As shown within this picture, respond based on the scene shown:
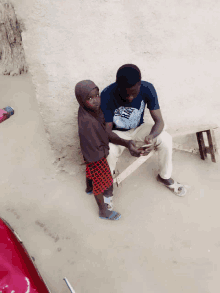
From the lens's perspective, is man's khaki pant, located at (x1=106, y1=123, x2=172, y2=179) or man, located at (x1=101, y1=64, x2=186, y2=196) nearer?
man, located at (x1=101, y1=64, x2=186, y2=196)

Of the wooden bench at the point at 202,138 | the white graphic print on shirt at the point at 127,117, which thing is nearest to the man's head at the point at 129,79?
the white graphic print on shirt at the point at 127,117

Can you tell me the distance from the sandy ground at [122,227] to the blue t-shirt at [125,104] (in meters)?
0.82

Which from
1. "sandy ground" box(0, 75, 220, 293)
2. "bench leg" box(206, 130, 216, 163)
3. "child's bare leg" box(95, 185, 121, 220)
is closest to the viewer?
"sandy ground" box(0, 75, 220, 293)

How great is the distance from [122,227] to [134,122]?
113 cm

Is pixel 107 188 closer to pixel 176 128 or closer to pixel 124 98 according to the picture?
pixel 124 98

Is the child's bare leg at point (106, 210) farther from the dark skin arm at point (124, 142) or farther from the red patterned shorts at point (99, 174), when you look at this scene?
the dark skin arm at point (124, 142)

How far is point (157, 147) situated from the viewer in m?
2.22

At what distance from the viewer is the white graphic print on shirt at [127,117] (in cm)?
208

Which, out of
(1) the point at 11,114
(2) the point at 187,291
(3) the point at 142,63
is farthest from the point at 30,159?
(2) the point at 187,291

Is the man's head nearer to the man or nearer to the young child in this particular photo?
the man

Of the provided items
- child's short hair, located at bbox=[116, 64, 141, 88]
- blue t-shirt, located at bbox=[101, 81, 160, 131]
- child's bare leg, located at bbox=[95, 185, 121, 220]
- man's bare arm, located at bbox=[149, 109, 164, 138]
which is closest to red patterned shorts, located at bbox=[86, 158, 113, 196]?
child's bare leg, located at bbox=[95, 185, 121, 220]

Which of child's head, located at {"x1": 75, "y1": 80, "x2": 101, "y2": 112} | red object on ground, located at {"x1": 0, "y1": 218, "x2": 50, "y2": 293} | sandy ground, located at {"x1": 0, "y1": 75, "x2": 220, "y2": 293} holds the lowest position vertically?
sandy ground, located at {"x1": 0, "y1": 75, "x2": 220, "y2": 293}

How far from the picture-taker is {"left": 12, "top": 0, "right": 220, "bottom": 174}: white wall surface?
6.03 feet

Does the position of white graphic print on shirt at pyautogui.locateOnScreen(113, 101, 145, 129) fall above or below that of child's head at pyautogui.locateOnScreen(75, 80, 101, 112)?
below
